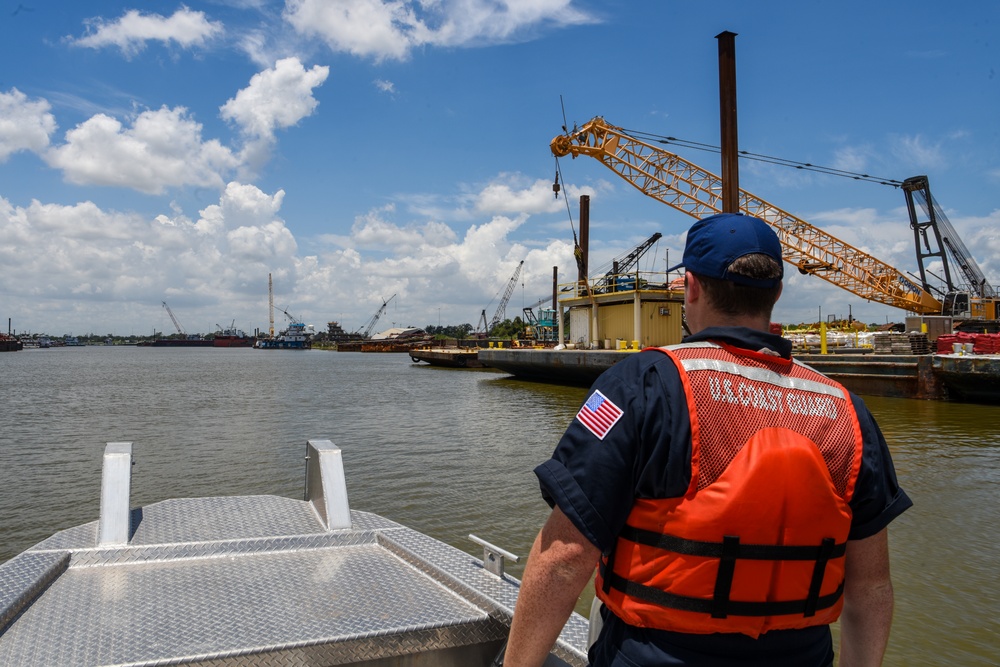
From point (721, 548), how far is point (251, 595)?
196cm

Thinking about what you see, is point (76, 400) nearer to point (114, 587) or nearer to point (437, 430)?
point (437, 430)

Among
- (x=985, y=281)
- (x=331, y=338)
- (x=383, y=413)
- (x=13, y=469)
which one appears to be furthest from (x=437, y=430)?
(x=331, y=338)

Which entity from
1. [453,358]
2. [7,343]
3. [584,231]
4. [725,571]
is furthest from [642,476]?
[7,343]

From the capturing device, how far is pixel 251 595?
8.50 ft

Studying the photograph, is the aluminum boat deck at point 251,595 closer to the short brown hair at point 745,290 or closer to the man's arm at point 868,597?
the man's arm at point 868,597

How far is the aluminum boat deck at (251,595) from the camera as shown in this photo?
7.12ft

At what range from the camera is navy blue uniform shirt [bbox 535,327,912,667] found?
1326mm

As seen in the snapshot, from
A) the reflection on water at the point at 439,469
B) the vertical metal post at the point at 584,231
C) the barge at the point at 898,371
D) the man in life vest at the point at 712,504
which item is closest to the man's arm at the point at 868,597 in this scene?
the man in life vest at the point at 712,504

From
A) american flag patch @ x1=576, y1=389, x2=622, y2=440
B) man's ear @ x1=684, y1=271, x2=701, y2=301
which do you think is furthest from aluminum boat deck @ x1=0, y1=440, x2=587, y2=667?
man's ear @ x1=684, y1=271, x2=701, y2=301

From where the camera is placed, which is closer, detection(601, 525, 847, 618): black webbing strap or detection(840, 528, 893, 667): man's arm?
detection(601, 525, 847, 618): black webbing strap

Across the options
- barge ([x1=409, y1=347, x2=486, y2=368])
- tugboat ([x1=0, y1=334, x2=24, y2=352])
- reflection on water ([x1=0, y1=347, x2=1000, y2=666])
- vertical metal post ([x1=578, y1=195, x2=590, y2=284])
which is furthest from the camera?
tugboat ([x1=0, y1=334, x2=24, y2=352])

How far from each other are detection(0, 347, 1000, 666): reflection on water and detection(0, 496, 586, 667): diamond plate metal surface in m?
2.95

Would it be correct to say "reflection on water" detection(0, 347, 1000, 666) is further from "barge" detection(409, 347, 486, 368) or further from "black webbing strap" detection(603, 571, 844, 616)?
"barge" detection(409, 347, 486, 368)

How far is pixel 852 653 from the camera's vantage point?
1646 millimetres
